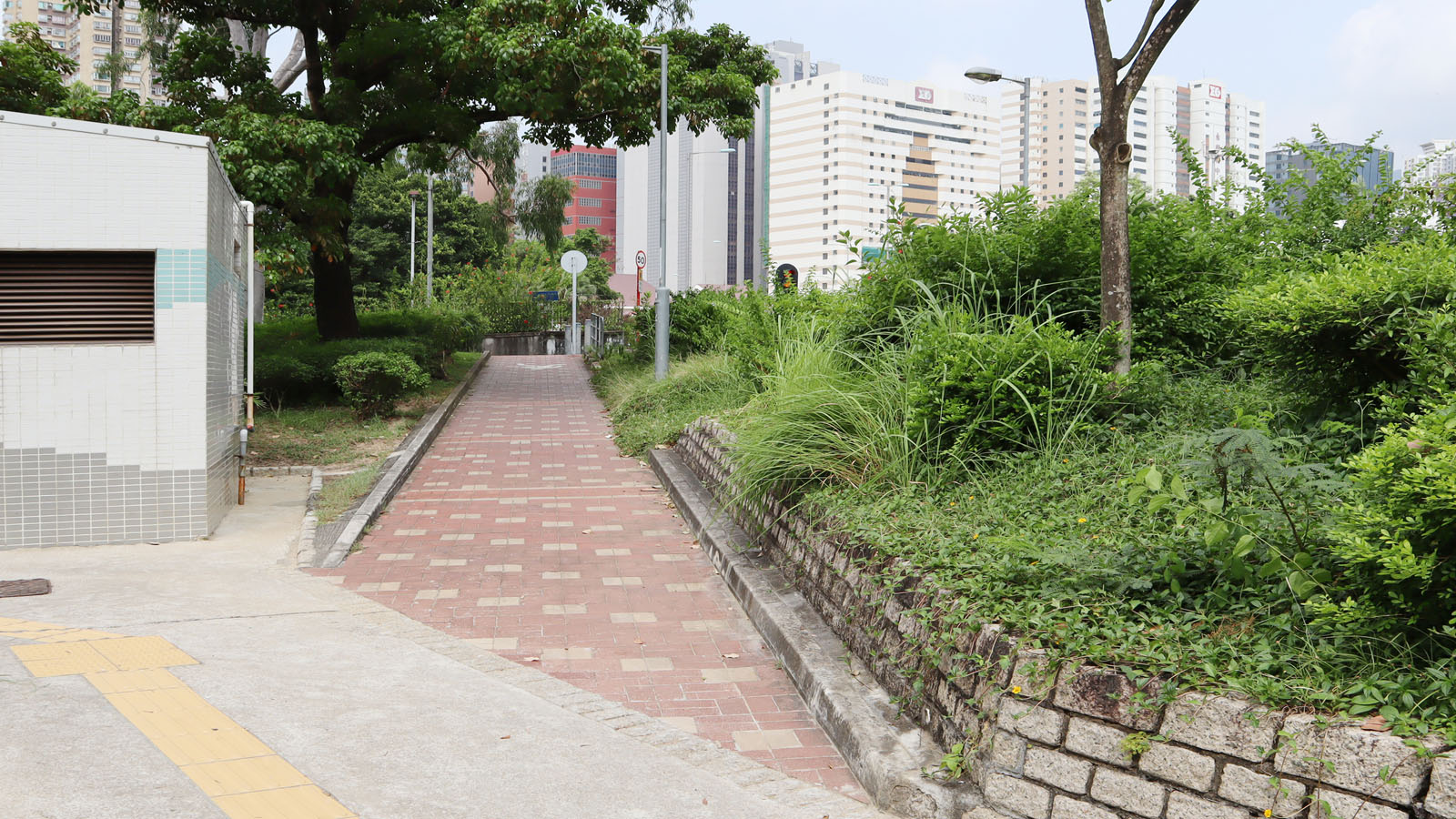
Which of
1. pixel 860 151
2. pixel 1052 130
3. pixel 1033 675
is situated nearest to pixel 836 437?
pixel 1033 675

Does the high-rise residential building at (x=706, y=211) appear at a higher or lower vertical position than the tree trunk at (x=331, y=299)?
higher

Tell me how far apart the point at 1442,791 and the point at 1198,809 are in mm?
635

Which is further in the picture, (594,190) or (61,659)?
(594,190)

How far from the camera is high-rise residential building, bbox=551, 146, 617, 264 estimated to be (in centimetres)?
15188

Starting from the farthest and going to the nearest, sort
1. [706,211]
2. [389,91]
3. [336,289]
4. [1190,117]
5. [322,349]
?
[706,211] < [1190,117] < [336,289] < [389,91] < [322,349]

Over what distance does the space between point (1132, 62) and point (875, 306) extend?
2.46 metres

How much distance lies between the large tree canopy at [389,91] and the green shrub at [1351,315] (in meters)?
12.5

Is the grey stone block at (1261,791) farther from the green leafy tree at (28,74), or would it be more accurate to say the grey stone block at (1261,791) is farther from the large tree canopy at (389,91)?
the green leafy tree at (28,74)

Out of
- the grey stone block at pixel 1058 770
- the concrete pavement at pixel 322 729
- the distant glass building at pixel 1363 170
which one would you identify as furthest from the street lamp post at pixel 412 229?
the grey stone block at pixel 1058 770

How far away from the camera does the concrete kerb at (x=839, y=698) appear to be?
3.89 m

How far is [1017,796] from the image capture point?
12.0 ft

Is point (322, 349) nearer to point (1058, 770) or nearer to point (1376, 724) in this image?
point (1058, 770)

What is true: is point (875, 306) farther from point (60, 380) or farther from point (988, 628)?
point (60, 380)

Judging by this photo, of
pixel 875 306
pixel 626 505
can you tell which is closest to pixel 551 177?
pixel 626 505
